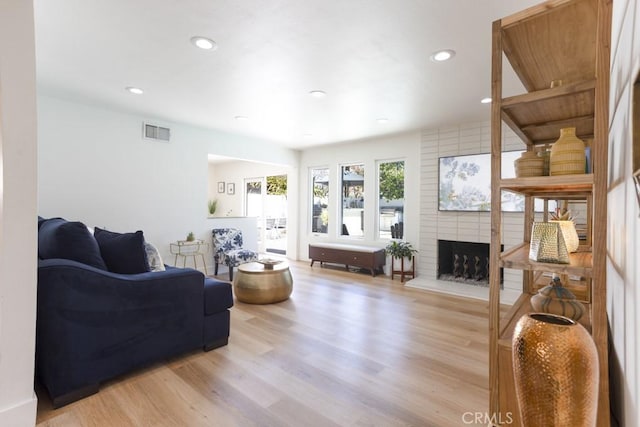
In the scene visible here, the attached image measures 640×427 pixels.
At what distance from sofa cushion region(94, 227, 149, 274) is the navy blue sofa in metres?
0.06

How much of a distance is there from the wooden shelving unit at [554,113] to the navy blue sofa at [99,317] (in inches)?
79.8

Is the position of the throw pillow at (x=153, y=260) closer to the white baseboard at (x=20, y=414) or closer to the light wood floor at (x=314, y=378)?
the light wood floor at (x=314, y=378)

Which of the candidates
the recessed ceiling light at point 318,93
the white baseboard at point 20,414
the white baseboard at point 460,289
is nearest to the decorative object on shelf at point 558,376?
the white baseboard at point 20,414

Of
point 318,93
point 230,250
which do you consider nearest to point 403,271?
point 230,250

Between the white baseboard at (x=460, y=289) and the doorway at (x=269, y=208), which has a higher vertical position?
the doorway at (x=269, y=208)

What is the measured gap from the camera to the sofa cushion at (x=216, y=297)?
2.51 metres

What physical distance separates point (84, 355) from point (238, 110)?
10.3 ft

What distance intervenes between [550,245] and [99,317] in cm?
235

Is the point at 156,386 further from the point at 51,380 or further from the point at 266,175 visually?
the point at 266,175

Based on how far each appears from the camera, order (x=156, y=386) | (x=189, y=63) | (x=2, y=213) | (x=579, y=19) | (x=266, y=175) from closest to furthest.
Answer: (x=579, y=19) < (x=2, y=213) < (x=156, y=386) < (x=189, y=63) < (x=266, y=175)

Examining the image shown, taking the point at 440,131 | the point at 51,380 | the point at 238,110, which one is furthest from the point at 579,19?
the point at 440,131

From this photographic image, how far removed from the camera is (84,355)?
186 centimetres

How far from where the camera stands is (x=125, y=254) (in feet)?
7.29

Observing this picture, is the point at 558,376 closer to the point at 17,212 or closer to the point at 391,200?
the point at 17,212
